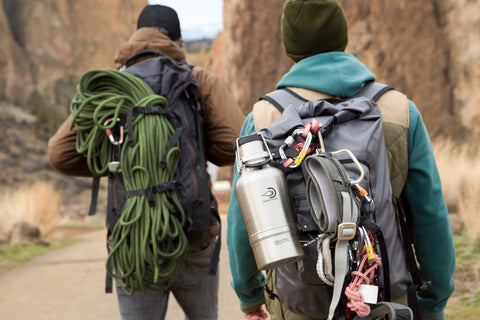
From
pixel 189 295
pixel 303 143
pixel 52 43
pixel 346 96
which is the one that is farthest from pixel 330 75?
pixel 52 43

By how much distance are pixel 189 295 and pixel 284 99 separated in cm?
119

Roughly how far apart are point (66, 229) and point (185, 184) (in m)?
9.01

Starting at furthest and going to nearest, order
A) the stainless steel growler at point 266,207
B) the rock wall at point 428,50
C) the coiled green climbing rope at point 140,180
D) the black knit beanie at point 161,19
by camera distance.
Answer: the rock wall at point 428,50 < the black knit beanie at point 161,19 < the coiled green climbing rope at point 140,180 < the stainless steel growler at point 266,207

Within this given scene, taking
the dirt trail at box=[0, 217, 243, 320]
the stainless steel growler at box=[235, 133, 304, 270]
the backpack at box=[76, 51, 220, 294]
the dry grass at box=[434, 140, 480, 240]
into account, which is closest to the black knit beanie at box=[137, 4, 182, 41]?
the backpack at box=[76, 51, 220, 294]

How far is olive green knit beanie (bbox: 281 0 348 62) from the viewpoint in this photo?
79.0 inches

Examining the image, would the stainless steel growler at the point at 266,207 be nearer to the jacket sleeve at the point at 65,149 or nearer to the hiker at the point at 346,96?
the hiker at the point at 346,96

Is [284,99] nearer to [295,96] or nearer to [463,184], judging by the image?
[295,96]

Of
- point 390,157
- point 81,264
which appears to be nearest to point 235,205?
point 390,157

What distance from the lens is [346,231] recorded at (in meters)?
1.57

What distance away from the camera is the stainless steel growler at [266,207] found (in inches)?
66.2

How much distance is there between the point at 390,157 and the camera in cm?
191

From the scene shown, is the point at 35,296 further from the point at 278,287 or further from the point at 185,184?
the point at 278,287

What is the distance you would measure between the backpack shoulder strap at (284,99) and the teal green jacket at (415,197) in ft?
0.13

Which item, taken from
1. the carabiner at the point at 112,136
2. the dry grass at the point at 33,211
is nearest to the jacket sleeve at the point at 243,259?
the carabiner at the point at 112,136
